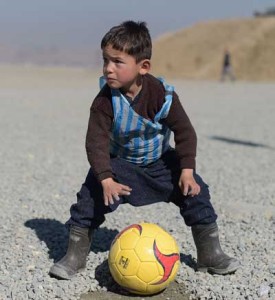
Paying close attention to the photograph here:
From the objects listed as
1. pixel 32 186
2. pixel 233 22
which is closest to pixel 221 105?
pixel 32 186

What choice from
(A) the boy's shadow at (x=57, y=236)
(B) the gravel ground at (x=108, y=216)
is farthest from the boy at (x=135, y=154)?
(A) the boy's shadow at (x=57, y=236)

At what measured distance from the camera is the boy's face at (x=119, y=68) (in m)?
3.78

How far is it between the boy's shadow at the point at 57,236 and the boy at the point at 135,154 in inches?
18.8

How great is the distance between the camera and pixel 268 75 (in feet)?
138

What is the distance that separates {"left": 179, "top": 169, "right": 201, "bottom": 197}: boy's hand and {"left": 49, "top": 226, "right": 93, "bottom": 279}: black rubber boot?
2.46 ft

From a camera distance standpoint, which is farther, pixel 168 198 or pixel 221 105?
pixel 221 105

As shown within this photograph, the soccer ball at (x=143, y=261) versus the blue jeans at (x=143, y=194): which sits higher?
the blue jeans at (x=143, y=194)

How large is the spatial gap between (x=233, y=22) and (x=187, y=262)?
56187mm

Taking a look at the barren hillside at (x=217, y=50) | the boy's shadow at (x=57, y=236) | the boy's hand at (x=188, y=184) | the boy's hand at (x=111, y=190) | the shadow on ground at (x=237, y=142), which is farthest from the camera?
the barren hillside at (x=217, y=50)

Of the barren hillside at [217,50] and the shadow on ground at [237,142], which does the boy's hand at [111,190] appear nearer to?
the shadow on ground at [237,142]

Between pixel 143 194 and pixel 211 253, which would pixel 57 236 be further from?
pixel 211 253

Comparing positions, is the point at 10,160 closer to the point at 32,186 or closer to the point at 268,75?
the point at 32,186

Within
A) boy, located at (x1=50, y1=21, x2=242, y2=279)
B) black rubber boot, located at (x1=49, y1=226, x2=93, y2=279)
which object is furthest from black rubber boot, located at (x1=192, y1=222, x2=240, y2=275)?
black rubber boot, located at (x1=49, y1=226, x2=93, y2=279)

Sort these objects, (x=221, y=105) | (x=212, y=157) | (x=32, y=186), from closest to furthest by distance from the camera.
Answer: (x=32, y=186) < (x=212, y=157) < (x=221, y=105)
